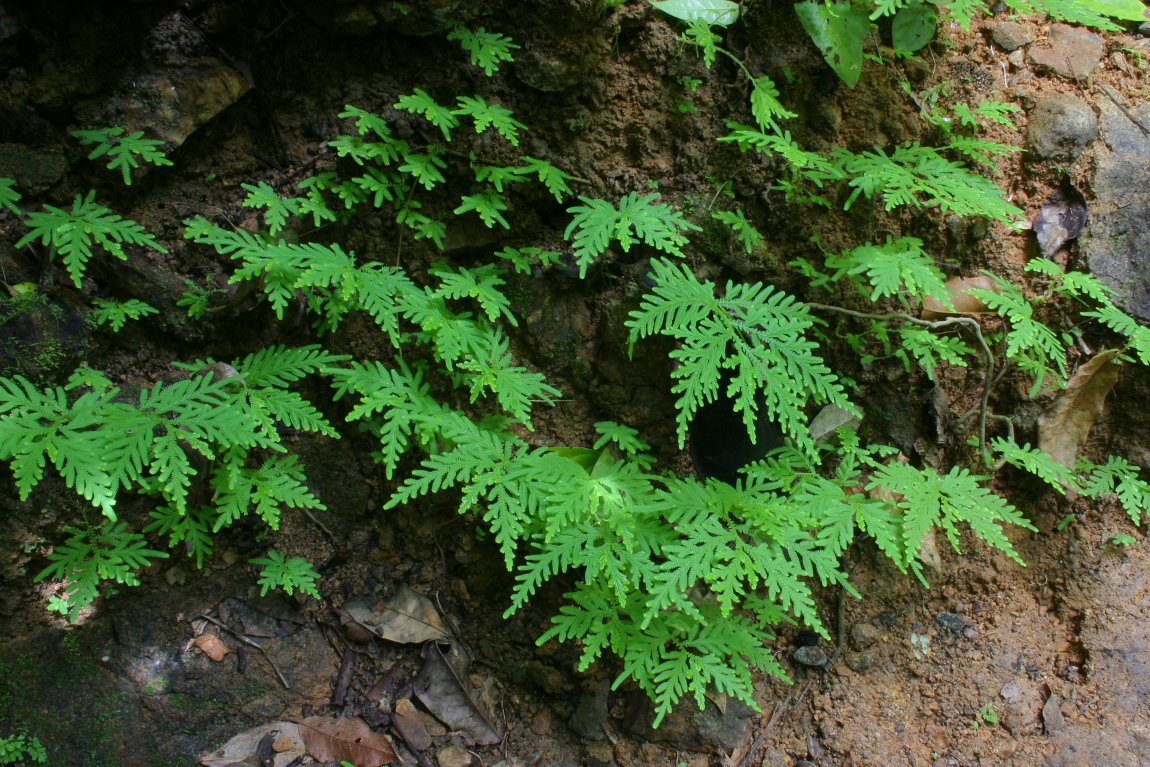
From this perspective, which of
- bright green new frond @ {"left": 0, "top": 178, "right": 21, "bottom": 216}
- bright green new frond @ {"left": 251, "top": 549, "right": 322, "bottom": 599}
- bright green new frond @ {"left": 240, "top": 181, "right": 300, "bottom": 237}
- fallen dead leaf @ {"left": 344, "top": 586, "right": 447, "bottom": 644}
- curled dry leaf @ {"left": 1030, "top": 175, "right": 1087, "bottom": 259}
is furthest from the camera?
curled dry leaf @ {"left": 1030, "top": 175, "right": 1087, "bottom": 259}

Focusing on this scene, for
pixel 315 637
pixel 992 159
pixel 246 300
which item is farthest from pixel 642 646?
pixel 992 159

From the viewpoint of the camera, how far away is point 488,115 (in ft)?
8.86

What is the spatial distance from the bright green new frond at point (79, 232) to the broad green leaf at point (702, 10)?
6.83 feet

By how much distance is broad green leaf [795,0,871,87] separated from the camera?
309 centimetres

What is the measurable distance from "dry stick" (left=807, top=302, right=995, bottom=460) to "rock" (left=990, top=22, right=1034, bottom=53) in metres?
1.44

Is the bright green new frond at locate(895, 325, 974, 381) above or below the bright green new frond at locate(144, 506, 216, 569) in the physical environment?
above

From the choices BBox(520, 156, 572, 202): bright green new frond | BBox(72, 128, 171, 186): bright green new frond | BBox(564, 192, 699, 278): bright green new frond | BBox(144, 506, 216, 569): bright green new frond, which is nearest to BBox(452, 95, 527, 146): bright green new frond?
BBox(520, 156, 572, 202): bright green new frond

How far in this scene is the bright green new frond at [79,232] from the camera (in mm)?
2322

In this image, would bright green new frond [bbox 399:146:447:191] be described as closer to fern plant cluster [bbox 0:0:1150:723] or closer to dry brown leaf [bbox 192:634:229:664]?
fern plant cluster [bbox 0:0:1150:723]

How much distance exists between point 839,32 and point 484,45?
4.86ft

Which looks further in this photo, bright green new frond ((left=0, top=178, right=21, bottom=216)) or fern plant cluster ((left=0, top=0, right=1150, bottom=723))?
fern plant cluster ((left=0, top=0, right=1150, bottom=723))

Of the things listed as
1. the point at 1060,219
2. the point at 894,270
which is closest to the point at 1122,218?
the point at 1060,219

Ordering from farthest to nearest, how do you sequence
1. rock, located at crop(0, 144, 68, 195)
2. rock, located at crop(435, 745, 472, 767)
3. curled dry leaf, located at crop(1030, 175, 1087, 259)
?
curled dry leaf, located at crop(1030, 175, 1087, 259), rock, located at crop(435, 745, 472, 767), rock, located at crop(0, 144, 68, 195)

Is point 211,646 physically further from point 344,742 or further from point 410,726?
point 410,726
